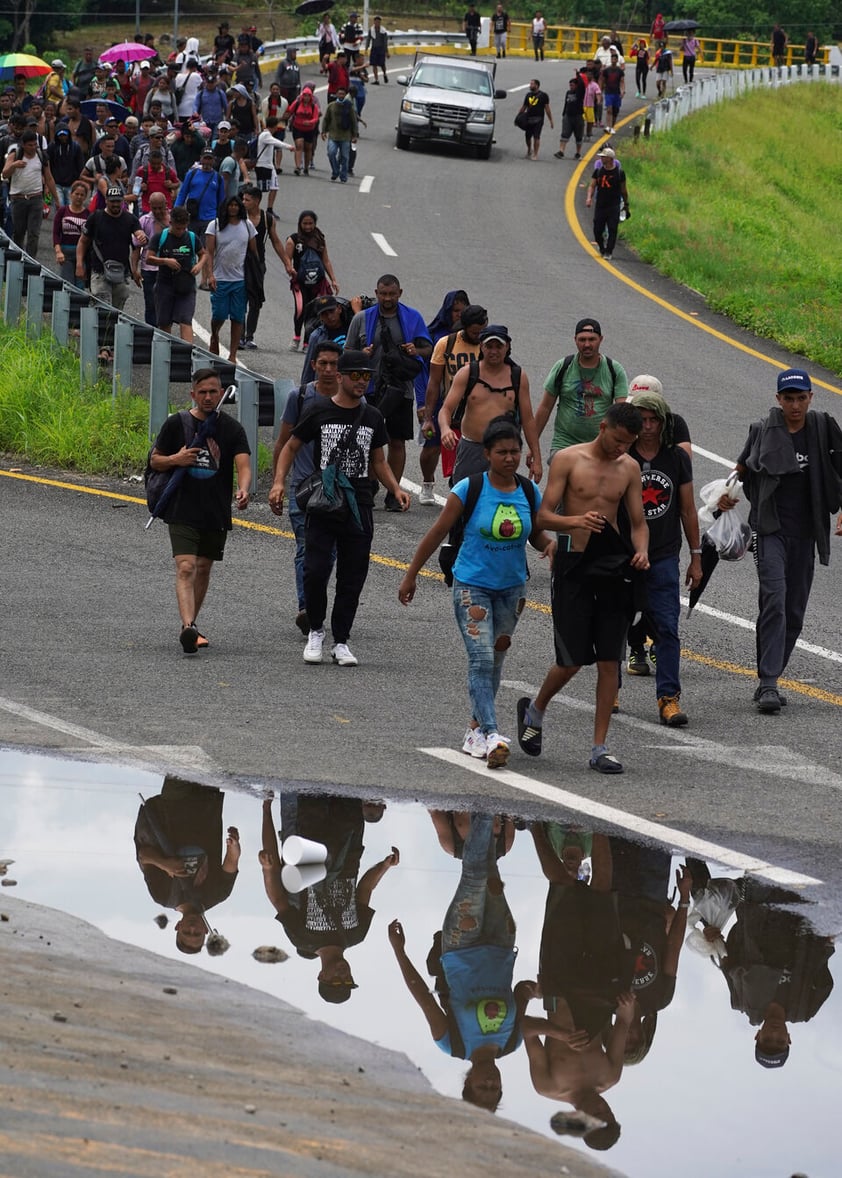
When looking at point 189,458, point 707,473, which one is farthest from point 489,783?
point 707,473

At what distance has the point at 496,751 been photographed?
8.34m

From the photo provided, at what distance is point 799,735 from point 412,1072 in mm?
4647

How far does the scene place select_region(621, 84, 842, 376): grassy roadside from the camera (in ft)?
87.2

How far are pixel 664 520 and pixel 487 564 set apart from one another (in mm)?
1468

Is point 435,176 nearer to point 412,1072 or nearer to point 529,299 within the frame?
point 529,299

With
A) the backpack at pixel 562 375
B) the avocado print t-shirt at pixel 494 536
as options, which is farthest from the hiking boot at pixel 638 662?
the avocado print t-shirt at pixel 494 536

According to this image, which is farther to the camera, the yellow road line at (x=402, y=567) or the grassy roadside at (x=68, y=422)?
the grassy roadside at (x=68, y=422)

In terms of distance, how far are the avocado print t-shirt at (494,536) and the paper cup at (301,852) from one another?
1.90 m

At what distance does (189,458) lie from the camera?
10453 mm

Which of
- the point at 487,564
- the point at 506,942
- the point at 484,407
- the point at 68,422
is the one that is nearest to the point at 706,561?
the point at 484,407

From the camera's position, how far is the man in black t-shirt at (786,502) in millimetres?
9953

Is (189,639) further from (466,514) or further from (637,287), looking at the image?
(637,287)

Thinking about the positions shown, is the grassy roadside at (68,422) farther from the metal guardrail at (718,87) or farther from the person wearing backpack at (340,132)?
the metal guardrail at (718,87)

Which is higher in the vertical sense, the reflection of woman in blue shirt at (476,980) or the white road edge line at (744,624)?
the reflection of woman in blue shirt at (476,980)
